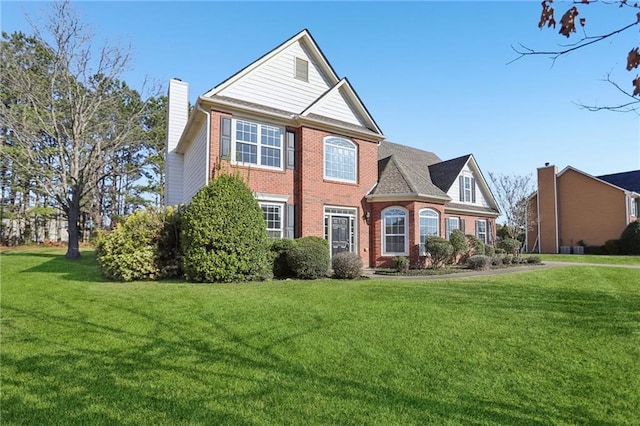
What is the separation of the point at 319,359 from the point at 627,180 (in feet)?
142

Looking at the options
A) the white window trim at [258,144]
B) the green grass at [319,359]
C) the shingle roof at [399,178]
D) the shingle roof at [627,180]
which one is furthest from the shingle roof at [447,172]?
the shingle roof at [627,180]

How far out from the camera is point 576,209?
3117 centimetres

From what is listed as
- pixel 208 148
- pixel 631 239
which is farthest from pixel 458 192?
pixel 631 239

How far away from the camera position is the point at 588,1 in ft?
8.15

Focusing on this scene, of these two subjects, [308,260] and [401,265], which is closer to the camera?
[308,260]

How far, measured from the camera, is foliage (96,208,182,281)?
10461 mm

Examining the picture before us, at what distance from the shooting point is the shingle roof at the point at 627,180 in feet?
108

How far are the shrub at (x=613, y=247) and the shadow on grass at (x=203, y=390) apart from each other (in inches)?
1262

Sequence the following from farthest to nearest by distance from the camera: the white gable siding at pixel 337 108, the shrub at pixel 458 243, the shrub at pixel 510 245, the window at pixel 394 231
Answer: the shrub at pixel 510 245 < the shrub at pixel 458 243 < the window at pixel 394 231 < the white gable siding at pixel 337 108

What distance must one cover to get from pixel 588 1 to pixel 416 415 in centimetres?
368

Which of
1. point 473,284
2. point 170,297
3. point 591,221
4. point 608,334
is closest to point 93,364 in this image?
point 170,297

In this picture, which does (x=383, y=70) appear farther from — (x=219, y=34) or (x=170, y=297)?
(x=170, y=297)

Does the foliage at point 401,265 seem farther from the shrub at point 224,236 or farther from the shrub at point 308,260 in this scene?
the shrub at point 224,236

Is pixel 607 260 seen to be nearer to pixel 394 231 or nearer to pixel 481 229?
pixel 481 229
